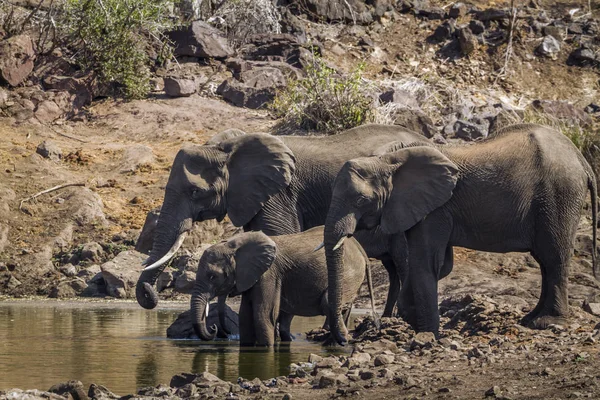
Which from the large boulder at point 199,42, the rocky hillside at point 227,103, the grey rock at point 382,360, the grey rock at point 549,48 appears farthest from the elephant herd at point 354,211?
the grey rock at point 549,48

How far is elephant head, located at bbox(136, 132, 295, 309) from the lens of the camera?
14.0m

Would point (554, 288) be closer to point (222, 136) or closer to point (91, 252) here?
point (222, 136)

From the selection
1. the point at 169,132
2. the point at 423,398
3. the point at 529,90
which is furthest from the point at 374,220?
the point at 529,90

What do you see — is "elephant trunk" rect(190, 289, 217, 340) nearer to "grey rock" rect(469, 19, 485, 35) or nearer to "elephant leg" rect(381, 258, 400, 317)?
"elephant leg" rect(381, 258, 400, 317)

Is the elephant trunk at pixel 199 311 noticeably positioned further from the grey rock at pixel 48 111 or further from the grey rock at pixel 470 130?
the grey rock at pixel 48 111

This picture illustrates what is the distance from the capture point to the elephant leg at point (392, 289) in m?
15.7

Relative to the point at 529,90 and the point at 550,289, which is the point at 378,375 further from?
the point at 529,90

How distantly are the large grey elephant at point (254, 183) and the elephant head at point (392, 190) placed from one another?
216cm

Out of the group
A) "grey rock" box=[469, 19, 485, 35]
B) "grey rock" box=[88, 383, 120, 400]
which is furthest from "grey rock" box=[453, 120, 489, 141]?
"grey rock" box=[88, 383, 120, 400]

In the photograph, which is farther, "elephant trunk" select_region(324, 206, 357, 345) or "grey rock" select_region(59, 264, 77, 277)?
"grey rock" select_region(59, 264, 77, 277)

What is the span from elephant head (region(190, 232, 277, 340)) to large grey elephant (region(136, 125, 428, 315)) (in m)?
0.83

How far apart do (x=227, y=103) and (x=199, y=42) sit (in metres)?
2.37

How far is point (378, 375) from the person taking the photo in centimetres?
941

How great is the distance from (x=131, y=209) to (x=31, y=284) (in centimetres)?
326
